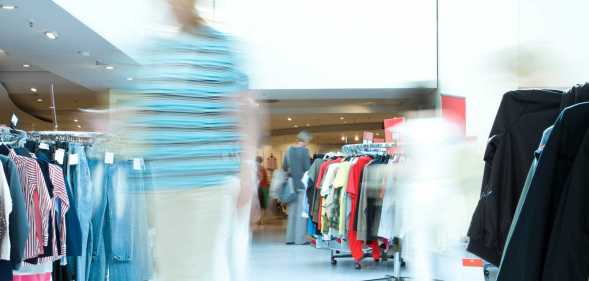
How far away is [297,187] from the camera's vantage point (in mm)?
10250

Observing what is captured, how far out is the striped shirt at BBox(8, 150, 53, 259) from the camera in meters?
3.45

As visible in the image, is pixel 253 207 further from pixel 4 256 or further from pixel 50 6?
pixel 50 6

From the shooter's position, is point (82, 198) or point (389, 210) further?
point (389, 210)

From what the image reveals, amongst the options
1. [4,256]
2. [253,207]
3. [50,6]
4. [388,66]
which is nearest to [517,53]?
[253,207]

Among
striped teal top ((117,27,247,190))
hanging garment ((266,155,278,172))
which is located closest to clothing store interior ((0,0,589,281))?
striped teal top ((117,27,247,190))

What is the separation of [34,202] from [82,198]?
730 mm

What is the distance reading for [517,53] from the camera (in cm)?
391

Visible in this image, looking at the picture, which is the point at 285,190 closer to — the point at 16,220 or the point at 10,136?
the point at 10,136

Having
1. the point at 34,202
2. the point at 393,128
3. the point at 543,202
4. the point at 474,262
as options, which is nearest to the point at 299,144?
the point at 393,128

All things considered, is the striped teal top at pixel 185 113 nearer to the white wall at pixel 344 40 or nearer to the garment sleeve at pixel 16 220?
the garment sleeve at pixel 16 220

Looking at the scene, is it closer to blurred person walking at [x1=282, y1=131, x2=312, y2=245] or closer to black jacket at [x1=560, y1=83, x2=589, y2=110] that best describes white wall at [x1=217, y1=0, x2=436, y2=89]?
blurred person walking at [x1=282, y1=131, x2=312, y2=245]

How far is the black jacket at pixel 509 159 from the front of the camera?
2.46 m

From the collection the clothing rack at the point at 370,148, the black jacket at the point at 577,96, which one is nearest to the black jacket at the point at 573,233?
the black jacket at the point at 577,96

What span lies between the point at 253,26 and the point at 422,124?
495 cm
